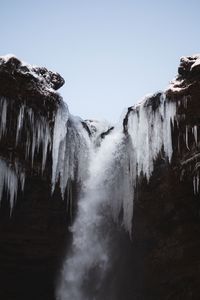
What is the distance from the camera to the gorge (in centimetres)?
1132

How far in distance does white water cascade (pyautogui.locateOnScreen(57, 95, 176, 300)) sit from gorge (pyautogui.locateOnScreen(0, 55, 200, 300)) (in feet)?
0.11

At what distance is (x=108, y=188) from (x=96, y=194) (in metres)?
0.51

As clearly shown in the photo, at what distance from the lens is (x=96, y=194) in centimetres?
1384

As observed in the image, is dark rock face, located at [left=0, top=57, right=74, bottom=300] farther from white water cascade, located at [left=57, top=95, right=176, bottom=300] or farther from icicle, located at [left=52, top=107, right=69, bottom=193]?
white water cascade, located at [left=57, top=95, right=176, bottom=300]

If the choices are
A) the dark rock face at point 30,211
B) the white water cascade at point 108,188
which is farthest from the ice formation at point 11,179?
the white water cascade at point 108,188

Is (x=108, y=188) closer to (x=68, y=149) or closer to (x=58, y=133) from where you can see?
(x=68, y=149)

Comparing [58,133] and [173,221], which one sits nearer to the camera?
[58,133]

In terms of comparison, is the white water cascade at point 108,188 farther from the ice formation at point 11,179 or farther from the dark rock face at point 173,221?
the ice formation at point 11,179

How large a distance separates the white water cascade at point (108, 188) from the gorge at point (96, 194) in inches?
1.3

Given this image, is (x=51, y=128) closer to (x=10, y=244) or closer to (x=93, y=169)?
(x=93, y=169)

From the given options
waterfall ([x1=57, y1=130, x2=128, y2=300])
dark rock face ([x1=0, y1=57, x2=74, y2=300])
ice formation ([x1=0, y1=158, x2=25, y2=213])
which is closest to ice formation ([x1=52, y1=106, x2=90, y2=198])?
dark rock face ([x1=0, y1=57, x2=74, y2=300])

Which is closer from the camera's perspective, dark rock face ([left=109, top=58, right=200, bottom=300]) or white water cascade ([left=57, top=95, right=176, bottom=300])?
dark rock face ([left=109, top=58, right=200, bottom=300])

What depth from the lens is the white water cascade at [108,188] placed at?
38.0 ft

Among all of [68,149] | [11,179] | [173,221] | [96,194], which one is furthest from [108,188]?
[11,179]
